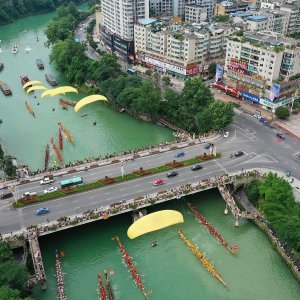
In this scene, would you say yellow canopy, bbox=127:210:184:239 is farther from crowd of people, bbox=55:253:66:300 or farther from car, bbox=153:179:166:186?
crowd of people, bbox=55:253:66:300

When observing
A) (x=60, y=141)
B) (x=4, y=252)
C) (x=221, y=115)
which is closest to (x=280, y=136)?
(x=221, y=115)

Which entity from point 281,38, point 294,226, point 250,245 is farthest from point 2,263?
point 281,38

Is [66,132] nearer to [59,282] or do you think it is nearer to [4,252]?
[4,252]

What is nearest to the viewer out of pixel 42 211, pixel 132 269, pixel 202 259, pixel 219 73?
pixel 132 269

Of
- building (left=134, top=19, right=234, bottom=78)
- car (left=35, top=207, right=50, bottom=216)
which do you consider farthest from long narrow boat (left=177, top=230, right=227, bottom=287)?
building (left=134, top=19, right=234, bottom=78)

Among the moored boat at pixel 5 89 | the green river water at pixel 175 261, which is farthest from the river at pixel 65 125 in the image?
the green river water at pixel 175 261

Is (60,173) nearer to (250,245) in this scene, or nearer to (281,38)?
(250,245)
